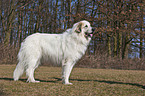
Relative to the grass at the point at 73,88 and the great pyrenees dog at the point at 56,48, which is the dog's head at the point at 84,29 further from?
the grass at the point at 73,88

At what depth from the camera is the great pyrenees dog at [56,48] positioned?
6133 mm

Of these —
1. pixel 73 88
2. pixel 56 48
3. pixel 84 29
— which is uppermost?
pixel 84 29

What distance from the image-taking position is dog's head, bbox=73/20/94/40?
6.15 metres

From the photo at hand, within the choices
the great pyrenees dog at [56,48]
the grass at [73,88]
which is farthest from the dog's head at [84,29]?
the grass at [73,88]

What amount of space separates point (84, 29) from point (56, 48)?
43.0 inches

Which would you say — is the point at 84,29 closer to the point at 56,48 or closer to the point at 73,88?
the point at 56,48

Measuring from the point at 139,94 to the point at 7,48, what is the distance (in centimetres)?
1458

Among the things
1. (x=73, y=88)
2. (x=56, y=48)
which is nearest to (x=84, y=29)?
(x=56, y=48)

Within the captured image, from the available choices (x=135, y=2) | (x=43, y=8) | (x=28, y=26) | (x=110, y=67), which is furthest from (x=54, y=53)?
(x=28, y=26)

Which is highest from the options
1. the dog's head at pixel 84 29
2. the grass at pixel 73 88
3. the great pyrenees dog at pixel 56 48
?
the dog's head at pixel 84 29

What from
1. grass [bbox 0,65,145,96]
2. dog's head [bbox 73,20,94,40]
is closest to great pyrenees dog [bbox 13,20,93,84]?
dog's head [bbox 73,20,94,40]

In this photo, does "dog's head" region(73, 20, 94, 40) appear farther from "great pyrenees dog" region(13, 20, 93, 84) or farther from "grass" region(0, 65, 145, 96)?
"grass" region(0, 65, 145, 96)

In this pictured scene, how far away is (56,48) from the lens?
6.21 meters

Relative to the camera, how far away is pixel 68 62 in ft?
19.8
